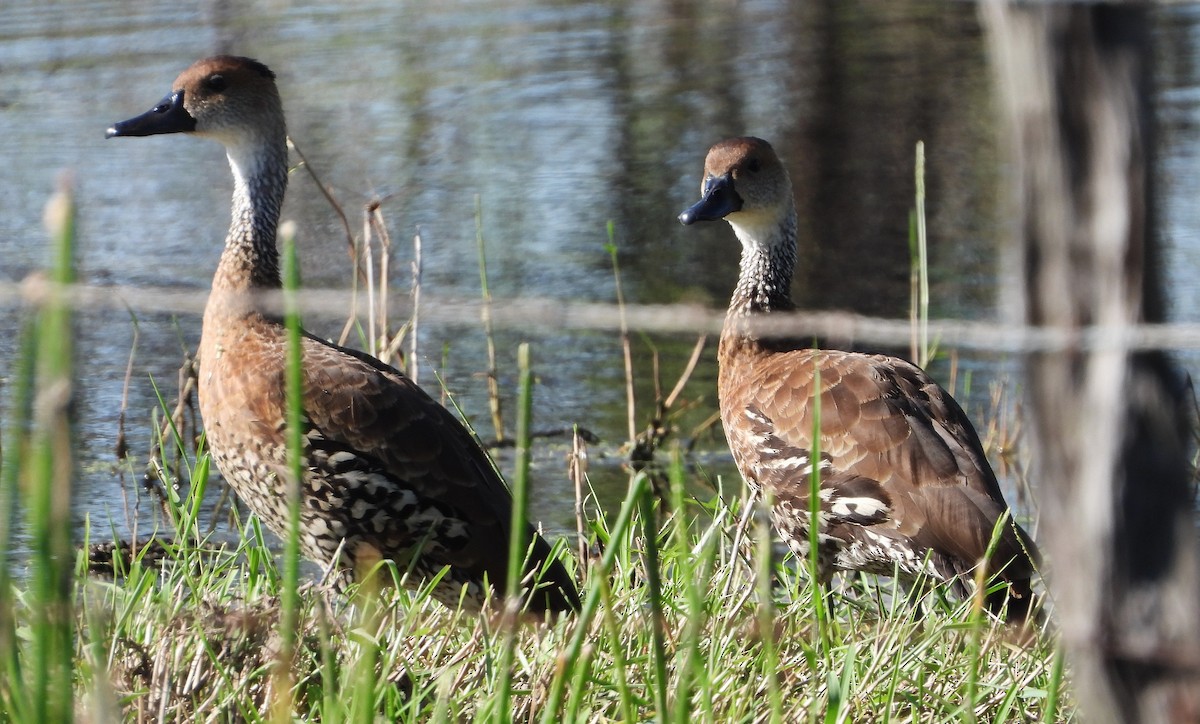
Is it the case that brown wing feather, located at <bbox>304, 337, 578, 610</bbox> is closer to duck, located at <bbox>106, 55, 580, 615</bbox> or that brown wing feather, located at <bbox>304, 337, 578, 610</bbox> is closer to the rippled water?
duck, located at <bbox>106, 55, 580, 615</bbox>

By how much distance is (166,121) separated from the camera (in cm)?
605

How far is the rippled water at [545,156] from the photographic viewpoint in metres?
8.59

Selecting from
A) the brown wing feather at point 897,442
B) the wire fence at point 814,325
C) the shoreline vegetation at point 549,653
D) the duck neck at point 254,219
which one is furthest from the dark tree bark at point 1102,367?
the duck neck at point 254,219

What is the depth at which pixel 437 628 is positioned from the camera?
162 inches

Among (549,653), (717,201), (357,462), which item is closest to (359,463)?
(357,462)

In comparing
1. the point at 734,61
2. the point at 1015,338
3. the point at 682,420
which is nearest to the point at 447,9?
the point at 734,61

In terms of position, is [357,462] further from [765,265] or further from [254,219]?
Answer: [765,265]

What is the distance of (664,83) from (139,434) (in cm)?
821

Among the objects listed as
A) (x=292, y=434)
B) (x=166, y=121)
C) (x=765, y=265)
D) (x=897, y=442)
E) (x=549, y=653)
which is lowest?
(x=549, y=653)

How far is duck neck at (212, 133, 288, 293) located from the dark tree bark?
366 centimetres

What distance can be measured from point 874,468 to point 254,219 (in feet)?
7.38

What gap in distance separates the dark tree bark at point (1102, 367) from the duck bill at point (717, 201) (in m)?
4.18

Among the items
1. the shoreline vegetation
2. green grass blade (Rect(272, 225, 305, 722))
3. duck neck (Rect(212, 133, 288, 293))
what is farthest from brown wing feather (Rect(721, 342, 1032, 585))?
green grass blade (Rect(272, 225, 305, 722))

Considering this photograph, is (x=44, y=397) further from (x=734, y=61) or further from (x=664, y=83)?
(x=734, y=61)
